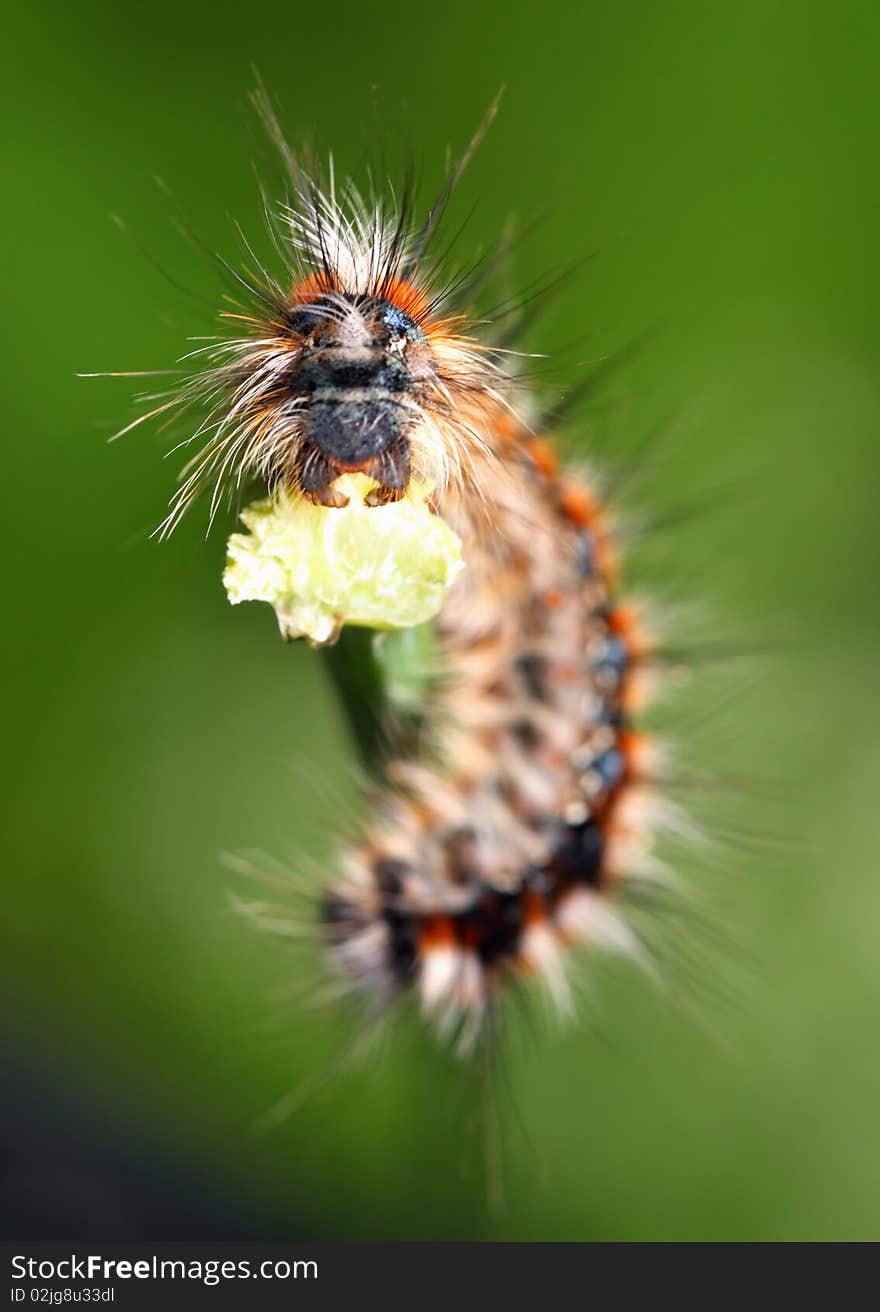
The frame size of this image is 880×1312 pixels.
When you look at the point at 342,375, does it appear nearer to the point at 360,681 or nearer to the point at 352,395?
the point at 352,395

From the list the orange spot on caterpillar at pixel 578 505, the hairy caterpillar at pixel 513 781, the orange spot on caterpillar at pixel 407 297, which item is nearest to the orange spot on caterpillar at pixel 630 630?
the hairy caterpillar at pixel 513 781

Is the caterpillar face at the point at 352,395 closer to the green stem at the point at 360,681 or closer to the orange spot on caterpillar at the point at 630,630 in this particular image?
the green stem at the point at 360,681

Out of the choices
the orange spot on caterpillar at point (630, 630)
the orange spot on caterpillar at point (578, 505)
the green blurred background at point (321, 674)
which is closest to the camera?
the orange spot on caterpillar at point (578, 505)

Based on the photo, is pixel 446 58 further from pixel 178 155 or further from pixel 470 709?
pixel 470 709

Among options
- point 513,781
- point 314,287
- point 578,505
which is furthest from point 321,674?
point 314,287

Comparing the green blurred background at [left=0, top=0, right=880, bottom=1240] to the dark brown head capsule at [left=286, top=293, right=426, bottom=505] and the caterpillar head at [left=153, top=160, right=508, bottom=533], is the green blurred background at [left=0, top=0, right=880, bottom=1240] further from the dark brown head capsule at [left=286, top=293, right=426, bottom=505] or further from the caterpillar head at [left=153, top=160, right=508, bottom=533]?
the dark brown head capsule at [left=286, top=293, right=426, bottom=505]

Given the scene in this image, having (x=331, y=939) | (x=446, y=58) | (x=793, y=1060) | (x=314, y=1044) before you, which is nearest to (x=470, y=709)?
(x=331, y=939)
